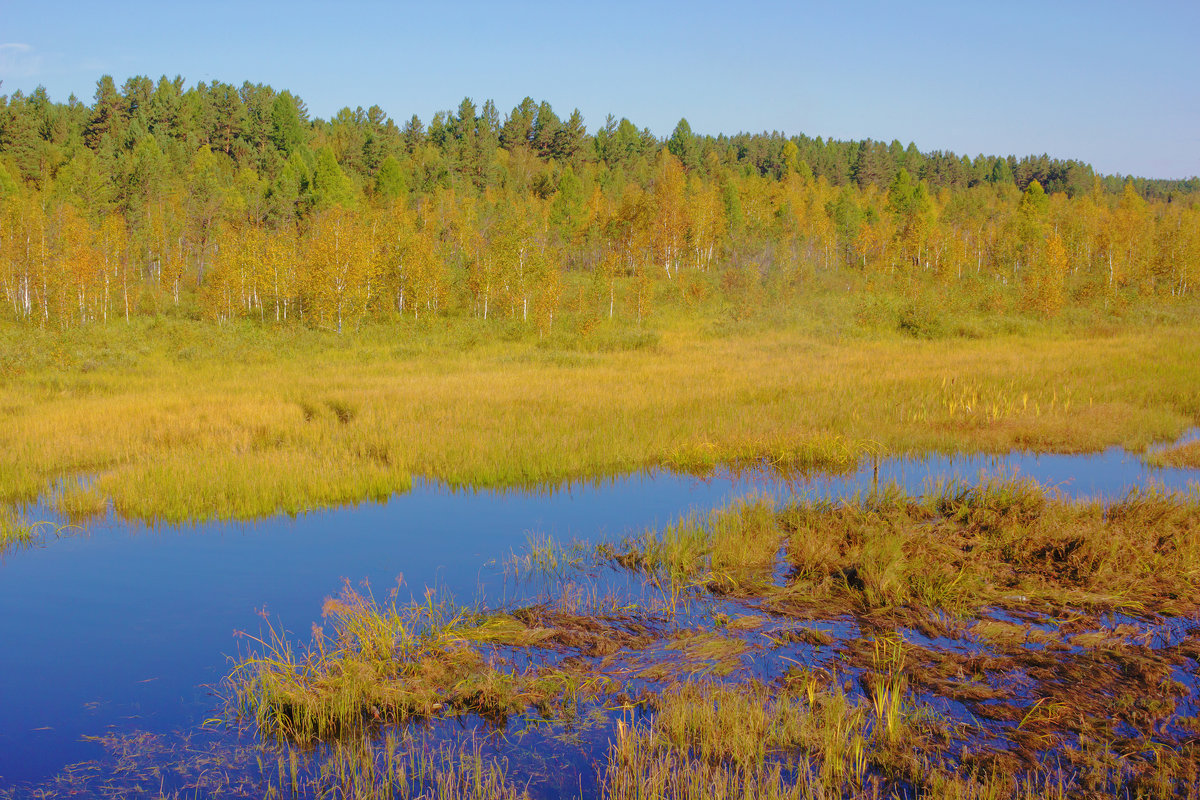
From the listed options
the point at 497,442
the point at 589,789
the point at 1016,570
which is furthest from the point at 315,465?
the point at 1016,570

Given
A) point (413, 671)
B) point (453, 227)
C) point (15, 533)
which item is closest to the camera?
point (413, 671)

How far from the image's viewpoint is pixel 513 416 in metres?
17.0

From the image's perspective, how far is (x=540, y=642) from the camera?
711 centimetres

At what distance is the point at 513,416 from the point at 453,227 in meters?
44.8

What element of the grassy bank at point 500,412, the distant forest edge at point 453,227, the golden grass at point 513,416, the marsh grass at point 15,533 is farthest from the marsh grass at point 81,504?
the distant forest edge at point 453,227

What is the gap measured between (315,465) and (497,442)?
319 cm

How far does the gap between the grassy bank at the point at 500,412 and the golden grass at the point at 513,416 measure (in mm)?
59

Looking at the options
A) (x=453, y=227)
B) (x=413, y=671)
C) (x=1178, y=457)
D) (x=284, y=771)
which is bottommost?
(x=284, y=771)

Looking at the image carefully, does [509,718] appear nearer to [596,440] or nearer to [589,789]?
[589,789]

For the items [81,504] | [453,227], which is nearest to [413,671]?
[81,504]

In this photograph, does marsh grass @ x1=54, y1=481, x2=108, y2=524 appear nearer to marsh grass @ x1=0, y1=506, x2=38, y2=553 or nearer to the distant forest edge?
marsh grass @ x1=0, y1=506, x2=38, y2=553

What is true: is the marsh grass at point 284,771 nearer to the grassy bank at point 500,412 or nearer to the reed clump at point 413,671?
the reed clump at point 413,671

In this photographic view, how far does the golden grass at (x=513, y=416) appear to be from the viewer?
42.3 feet

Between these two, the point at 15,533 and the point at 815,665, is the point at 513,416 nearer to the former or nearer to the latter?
the point at 15,533
